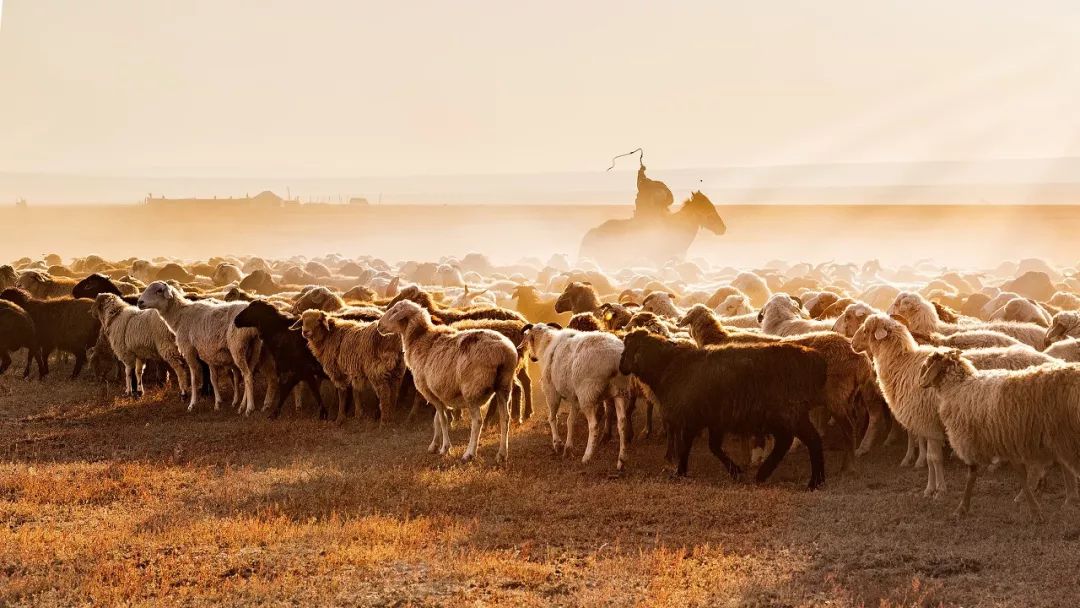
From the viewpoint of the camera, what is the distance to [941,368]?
10109 millimetres

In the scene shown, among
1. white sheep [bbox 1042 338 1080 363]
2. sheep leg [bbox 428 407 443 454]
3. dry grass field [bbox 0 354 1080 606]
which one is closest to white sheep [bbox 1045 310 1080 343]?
white sheep [bbox 1042 338 1080 363]

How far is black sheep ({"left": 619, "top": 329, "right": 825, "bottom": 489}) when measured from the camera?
36.6 ft

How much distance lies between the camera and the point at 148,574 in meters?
8.25

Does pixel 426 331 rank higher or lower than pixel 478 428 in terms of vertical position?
higher

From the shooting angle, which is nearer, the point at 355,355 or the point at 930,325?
the point at 930,325

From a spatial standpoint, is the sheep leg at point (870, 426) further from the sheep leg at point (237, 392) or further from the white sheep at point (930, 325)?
the sheep leg at point (237, 392)

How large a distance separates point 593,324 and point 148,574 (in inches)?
323

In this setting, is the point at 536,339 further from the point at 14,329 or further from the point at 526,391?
the point at 14,329

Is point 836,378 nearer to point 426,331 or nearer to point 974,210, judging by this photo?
point 426,331

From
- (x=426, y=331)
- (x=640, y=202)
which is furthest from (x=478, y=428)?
(x=640, y=202)

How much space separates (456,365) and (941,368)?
5575mm

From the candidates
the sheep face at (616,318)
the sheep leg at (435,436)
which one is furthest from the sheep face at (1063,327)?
the sheep leg at (435,436)

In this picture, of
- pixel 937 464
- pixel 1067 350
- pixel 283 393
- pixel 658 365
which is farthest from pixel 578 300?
pixel 937 464

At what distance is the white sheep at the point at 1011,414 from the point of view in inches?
356
